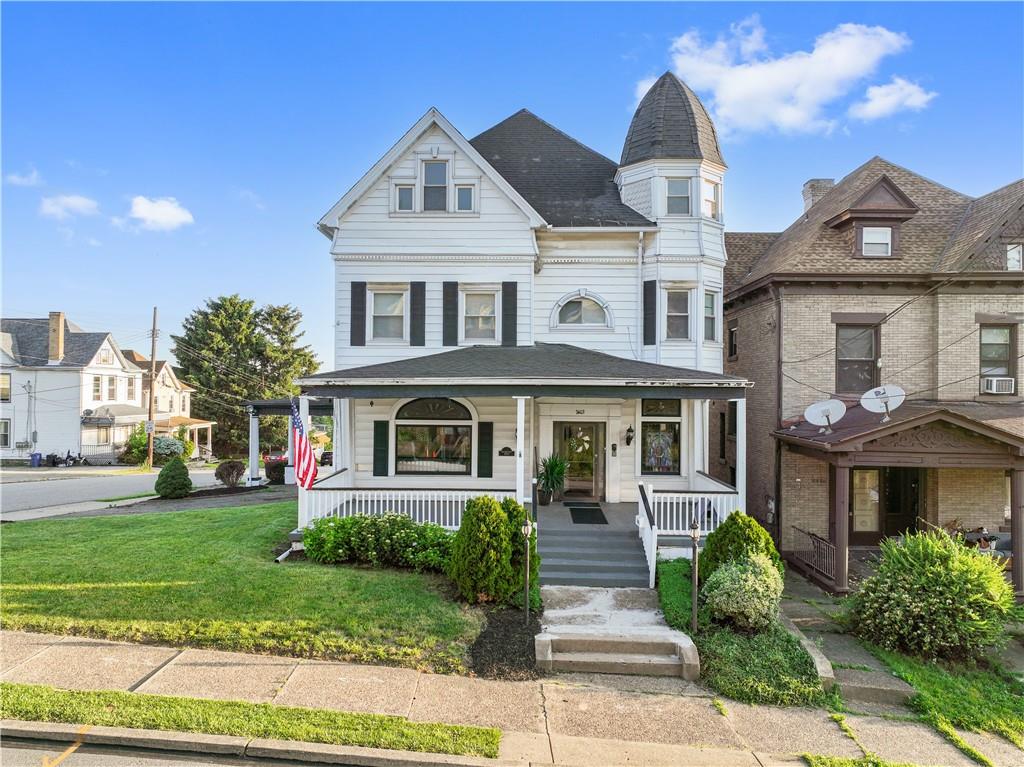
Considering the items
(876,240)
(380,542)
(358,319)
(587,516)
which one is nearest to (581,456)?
(587,516)

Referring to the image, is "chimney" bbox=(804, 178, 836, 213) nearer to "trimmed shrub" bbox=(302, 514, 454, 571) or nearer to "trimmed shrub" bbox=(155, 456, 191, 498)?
"trimmed shrub" bbox=(302, 514, 454, 571)

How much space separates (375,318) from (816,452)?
10428 millimetres

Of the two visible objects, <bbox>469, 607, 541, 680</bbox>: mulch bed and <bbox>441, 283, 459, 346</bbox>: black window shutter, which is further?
<bbox>441, 283, 459, 346</bbox>: black window shutter

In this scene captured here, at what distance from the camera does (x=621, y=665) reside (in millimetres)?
7113

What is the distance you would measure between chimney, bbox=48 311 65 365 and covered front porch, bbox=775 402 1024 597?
41.8 m

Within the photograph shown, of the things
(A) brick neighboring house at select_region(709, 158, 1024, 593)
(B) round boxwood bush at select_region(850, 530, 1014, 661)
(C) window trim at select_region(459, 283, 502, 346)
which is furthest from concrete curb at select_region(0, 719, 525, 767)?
(A) brick neighboring house at select_region(709, 158, 1024, 593)

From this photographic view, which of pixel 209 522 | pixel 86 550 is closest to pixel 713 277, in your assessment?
pixel 209 522

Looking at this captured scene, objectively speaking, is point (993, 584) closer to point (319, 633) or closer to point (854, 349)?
point (854, 349)

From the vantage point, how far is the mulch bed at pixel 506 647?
22.6 feet

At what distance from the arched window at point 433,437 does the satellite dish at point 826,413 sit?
24.6 ft

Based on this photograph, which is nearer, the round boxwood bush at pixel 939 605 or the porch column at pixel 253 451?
the round boxwood bush at pixel 939 605

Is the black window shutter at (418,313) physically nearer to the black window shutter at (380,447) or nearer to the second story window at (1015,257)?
the black window shutter at (380,447)

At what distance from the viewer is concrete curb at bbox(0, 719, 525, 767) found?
5164mm

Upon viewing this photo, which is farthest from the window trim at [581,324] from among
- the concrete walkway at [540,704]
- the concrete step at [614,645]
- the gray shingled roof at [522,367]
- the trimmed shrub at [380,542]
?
the concrete walkway at [540,704]
